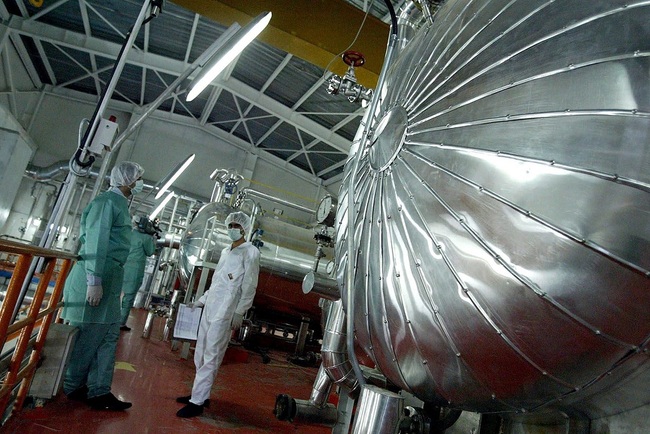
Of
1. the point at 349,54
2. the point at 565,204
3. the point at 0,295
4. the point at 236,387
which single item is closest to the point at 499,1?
the point at 565,204

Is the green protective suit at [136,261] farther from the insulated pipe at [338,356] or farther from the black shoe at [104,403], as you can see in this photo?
the insulated pipe at [338,356]

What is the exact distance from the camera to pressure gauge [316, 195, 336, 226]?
3217mm

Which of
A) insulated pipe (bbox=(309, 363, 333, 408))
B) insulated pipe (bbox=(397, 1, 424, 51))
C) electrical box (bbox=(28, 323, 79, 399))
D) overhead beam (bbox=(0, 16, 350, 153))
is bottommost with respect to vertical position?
electrical box (bbox=(28, 323, 79, 399))

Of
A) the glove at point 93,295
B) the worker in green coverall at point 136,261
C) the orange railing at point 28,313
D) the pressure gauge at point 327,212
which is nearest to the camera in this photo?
the orange railing at point 28,313

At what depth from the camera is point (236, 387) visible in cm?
411

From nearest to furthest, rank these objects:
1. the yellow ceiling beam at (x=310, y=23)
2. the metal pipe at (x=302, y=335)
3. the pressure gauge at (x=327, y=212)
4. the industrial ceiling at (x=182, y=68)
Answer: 1. the pressure gauge at (x=327, y=212)
2. the yellow ceiling beam at (x=310, y=23)
3. the metal pipe at (x=302, y=335)
4. the industrial ceiling at (x=182, y=68)

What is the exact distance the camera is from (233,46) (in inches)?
136

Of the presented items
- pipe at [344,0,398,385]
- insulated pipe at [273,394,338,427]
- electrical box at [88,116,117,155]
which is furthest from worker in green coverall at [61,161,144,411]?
pipe at [344,0,398,385]

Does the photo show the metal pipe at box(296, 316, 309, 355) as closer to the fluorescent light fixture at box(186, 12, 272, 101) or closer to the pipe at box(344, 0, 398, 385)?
the fluorescent light fixture at box(186, 12, 272, 101)

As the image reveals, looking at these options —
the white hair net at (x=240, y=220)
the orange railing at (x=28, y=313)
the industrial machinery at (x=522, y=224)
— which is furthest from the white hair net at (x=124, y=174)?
the industrial machinery at (x=522, y=224)

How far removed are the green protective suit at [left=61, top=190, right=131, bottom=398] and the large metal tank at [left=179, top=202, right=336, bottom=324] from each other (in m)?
3.15

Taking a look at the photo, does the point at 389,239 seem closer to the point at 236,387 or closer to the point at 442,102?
the point at 442,102

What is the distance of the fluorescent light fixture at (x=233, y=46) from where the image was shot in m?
3.30

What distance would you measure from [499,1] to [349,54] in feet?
3.60
